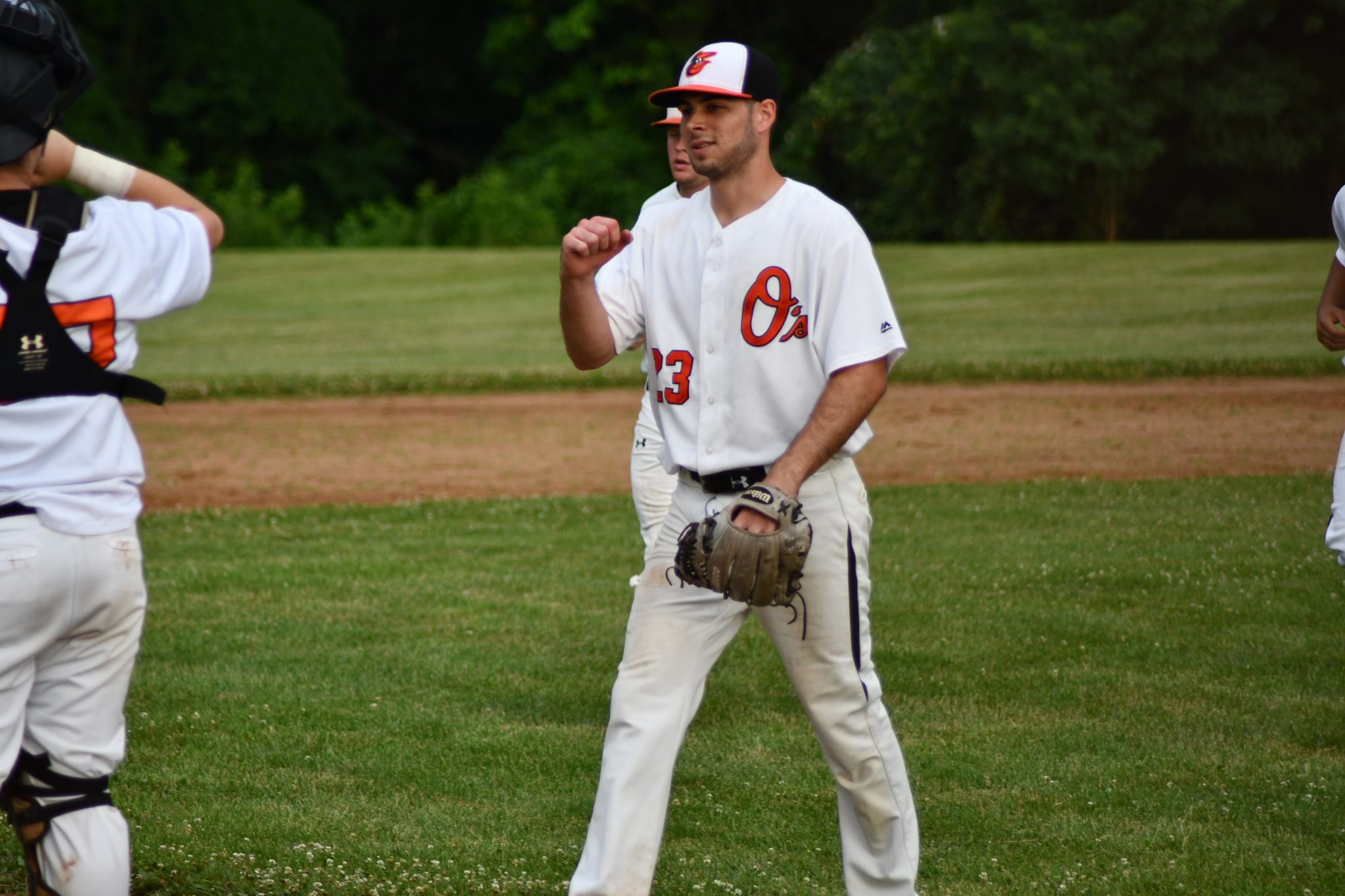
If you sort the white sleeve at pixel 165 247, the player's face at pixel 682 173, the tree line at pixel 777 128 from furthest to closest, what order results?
the tree line at pixel 777 128 → the player's face at pixel 682 173 → the white sleeve at pixel 165 247

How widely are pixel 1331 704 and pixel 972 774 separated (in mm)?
1689

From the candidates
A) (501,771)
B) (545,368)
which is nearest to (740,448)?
(501,771)

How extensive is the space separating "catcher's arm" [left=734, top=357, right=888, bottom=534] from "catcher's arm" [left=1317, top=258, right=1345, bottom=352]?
6.41 feet

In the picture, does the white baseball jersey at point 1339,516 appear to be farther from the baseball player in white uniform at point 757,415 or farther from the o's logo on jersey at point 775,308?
the o's logo on jersey at point 775,308

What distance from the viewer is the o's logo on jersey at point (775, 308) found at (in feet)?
12.4

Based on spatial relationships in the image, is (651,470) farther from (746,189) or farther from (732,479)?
(746,189)

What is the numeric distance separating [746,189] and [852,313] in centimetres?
45

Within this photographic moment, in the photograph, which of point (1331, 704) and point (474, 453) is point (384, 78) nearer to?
point (474, 453)

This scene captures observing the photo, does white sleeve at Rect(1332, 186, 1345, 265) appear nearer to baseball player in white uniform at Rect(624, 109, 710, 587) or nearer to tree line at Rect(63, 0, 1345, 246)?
baseball player in white uniform at Rect(624, 109, 710, 587)

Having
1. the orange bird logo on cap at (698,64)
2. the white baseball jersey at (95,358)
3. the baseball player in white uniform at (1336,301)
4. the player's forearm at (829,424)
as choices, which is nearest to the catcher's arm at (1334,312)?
the baseball player in white uniform at (1336,301)

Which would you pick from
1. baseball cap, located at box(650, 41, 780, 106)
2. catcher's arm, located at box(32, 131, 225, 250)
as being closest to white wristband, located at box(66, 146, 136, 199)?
catcher's arm, located at box(32, 131, 225, 250)

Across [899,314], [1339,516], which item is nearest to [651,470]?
[1339,516]

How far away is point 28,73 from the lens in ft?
9.43

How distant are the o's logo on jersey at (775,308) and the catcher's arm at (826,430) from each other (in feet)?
0.58
